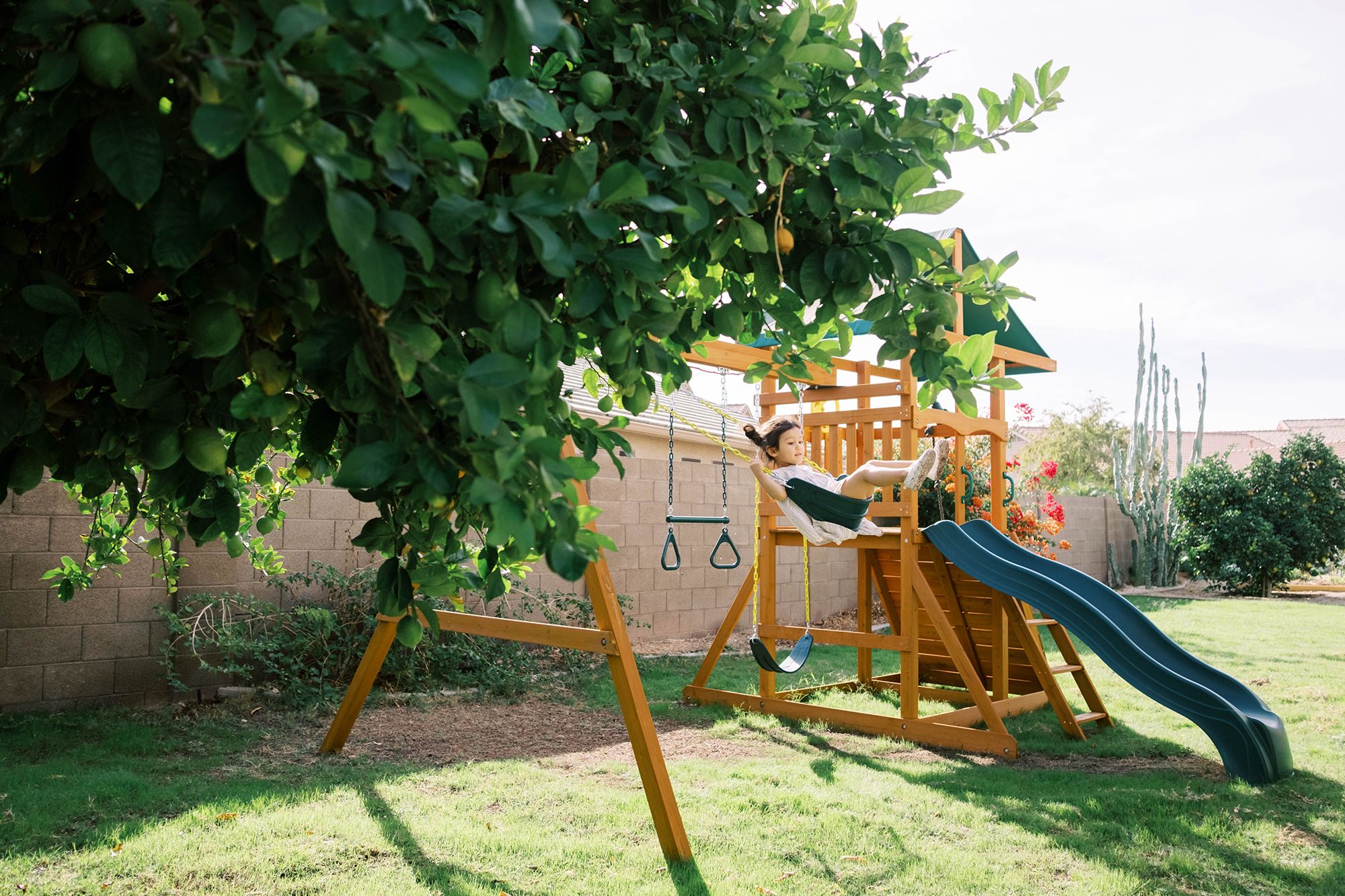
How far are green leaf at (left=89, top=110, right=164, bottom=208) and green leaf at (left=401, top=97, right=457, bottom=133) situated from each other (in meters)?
0.35

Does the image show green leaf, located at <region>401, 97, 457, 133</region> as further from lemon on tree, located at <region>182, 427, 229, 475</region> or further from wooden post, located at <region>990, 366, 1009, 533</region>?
wooden post, located at <region>990, 366, 1009, 533</region>

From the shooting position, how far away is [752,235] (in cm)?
142

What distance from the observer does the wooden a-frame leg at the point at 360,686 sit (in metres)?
4.67

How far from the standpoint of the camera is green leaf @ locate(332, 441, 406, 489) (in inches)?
41.3

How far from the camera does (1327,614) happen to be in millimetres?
12125

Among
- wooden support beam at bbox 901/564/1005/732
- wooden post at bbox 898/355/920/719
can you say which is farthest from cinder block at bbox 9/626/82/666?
wooden support beam at bbox 901/564/1005/732

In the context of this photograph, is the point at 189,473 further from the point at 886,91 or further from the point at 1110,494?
the point at 1110,494

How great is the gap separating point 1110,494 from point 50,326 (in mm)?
19685

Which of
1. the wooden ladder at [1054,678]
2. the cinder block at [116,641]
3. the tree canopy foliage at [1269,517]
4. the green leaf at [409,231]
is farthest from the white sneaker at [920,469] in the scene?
the tree canopy foliage at [1269,517]

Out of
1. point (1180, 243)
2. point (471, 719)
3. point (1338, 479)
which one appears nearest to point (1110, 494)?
point (1338, 479)

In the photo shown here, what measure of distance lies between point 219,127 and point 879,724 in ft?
18.0

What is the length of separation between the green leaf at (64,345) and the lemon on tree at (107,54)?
41 centimetres

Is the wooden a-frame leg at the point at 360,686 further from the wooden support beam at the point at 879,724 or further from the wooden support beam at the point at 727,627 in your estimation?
the wooden support beam at the point at 879,724

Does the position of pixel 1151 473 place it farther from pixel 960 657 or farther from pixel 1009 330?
pixel 960 657
